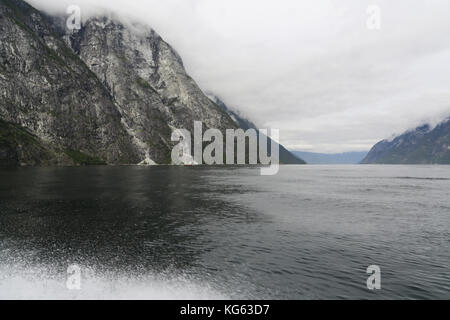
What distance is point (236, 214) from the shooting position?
47.8 m

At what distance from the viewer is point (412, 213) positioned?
49.0 metres

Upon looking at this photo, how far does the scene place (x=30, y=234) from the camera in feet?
109

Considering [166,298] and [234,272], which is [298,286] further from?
[166,298]

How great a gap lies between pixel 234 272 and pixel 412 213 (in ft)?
137

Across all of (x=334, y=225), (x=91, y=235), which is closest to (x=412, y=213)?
(x=334, y=225)

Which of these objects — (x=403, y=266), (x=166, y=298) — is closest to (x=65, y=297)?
(x=166, y=298)

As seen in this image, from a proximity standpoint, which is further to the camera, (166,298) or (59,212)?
(59,212)

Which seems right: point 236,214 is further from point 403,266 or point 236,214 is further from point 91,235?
point 403,266
